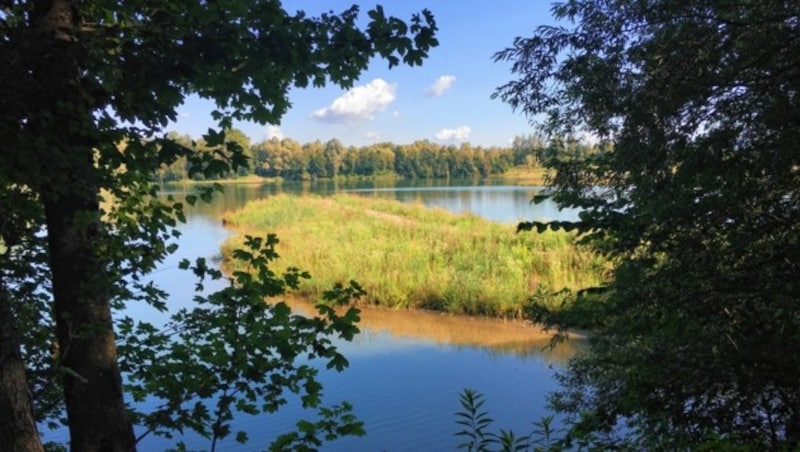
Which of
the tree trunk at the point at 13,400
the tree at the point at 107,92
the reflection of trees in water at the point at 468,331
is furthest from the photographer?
the reflection of trees in water at the point at 468,331

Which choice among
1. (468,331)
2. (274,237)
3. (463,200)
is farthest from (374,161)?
(274,237)

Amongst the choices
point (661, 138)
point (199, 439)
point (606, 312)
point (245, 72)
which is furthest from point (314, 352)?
point (199, 439)

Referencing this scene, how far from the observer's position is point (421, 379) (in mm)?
11242

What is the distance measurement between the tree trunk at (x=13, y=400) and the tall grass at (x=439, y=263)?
9.99m

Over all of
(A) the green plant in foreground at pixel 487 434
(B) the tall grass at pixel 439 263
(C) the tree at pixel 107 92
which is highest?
(C) the tree at pixel 107 92

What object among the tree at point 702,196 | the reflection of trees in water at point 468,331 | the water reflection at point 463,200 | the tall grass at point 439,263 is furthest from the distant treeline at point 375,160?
the tree at point 702,196

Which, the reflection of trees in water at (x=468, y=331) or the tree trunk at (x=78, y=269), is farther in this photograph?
the reflection of trees in water at (x=468, y=331)

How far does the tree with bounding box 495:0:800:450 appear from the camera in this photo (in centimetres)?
313

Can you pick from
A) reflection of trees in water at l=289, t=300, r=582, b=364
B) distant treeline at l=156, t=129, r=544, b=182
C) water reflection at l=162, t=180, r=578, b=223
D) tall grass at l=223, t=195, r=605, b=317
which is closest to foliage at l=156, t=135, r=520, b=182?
distant treeline at l=156, t=129, r=544, b=182

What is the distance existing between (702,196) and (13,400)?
3569 millimetres

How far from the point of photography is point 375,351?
1280 cm

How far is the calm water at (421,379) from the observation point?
8.64 m

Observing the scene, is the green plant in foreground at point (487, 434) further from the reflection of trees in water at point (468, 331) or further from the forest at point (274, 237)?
the reflection of trees in water at point (468, 331)

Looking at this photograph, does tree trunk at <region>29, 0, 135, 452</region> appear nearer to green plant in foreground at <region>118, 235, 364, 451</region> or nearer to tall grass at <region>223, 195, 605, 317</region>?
green plant in foreground at <region>118, 235, 364, 451</region>
